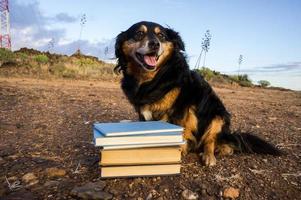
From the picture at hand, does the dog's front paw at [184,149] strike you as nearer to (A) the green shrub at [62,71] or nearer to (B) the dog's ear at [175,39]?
(B) the dog's ear at [175,39]

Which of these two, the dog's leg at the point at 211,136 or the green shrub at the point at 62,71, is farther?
the green shrub at the point at 62,71

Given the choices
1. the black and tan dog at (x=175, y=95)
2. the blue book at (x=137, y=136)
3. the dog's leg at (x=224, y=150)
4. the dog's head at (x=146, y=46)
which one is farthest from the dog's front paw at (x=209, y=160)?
the dog's head at (x=146, y=46)

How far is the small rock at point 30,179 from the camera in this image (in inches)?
127

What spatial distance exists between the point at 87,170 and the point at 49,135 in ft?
5.94

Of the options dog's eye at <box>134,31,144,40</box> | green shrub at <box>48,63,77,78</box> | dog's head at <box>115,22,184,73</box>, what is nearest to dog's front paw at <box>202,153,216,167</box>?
dog's head at <box>115,22,184,73</box>

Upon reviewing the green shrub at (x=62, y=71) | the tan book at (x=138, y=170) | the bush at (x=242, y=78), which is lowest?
the bush at (x=242, y=78)

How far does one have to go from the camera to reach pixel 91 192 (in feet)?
9.54

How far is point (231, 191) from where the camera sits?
9.98 feet

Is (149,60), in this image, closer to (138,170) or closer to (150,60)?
(150,60)

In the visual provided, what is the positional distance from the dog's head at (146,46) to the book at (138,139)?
48.7 inches

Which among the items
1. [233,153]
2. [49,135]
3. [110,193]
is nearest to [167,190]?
[110,193]

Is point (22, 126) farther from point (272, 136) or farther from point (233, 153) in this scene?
point (272, 136)

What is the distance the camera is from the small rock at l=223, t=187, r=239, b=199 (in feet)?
9.86

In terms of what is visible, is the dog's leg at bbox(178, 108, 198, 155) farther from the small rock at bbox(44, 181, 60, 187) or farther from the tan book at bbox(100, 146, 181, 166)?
the small rock at bbox(44, 181, 60, 187)
